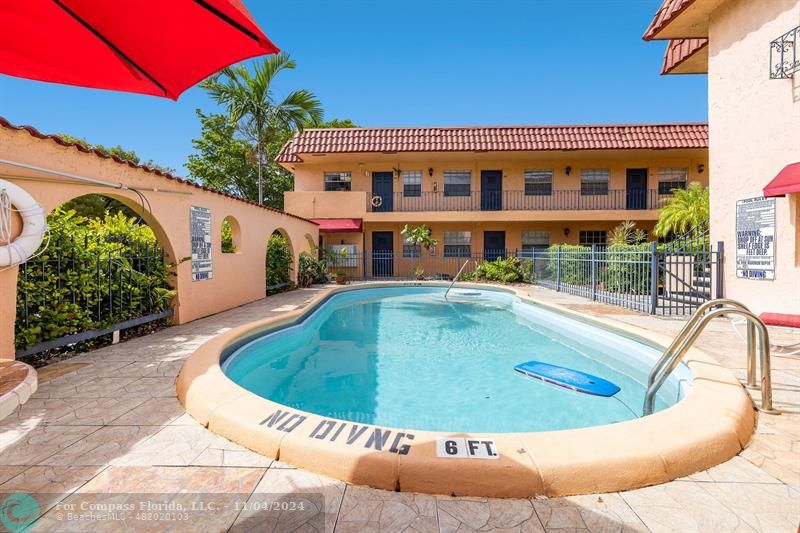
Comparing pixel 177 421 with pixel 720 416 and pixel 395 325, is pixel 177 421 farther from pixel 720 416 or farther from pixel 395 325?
pixel 395 325

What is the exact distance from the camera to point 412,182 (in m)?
20.6

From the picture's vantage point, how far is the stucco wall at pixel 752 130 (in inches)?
282

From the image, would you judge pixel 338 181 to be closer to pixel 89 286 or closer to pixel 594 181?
pixel 594 181

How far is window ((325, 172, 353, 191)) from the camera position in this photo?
2072 centimetres

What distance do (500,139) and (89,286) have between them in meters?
17.8

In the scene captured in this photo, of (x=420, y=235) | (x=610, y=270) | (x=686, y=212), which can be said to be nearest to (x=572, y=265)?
(x=610, y=270)

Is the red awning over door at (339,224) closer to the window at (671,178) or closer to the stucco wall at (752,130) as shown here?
the stucco wall at (752,130)

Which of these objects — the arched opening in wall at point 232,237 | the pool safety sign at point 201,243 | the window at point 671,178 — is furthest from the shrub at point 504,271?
the pool safety sign at point 201,243

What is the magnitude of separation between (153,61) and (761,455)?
16.7 feet

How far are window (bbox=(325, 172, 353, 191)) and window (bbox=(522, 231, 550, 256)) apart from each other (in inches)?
407

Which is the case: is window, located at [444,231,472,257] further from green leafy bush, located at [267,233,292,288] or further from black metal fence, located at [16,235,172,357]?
black metal fence, located at [16,235,172,357]

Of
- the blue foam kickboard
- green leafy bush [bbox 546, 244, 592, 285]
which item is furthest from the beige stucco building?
the blue foam kickboard

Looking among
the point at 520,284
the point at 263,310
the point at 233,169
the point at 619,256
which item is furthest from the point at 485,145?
the point at 233,169

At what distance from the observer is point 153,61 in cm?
248
